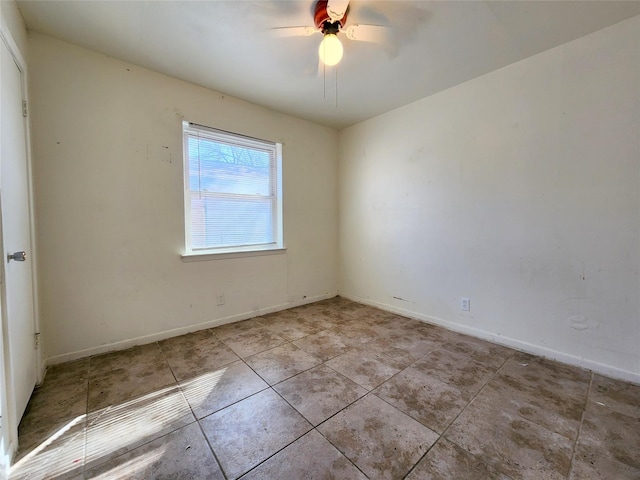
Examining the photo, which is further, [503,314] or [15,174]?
[503,314]

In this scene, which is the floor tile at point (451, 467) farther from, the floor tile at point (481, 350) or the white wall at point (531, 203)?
the white wall at point (531, 203)

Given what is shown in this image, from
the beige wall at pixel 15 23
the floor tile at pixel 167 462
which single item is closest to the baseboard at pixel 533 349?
the floor tile at pixel 167 462

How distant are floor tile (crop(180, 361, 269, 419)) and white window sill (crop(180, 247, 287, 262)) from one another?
3.69 ft

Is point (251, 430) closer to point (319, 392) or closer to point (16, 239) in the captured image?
point (319, 392)

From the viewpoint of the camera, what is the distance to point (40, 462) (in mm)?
1216

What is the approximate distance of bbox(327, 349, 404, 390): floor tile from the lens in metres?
1.85

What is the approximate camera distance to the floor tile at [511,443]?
118cm

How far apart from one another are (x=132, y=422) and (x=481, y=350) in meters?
2.56

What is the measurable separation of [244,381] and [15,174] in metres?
1.88

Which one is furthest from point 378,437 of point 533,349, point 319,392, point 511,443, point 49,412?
point 49,412

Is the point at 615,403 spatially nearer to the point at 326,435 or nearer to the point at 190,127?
the point at 326,435

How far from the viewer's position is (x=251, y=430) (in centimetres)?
140

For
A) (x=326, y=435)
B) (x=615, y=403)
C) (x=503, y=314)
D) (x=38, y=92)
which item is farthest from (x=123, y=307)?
(x=615, y=403)

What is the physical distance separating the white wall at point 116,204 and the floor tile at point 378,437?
183cm
